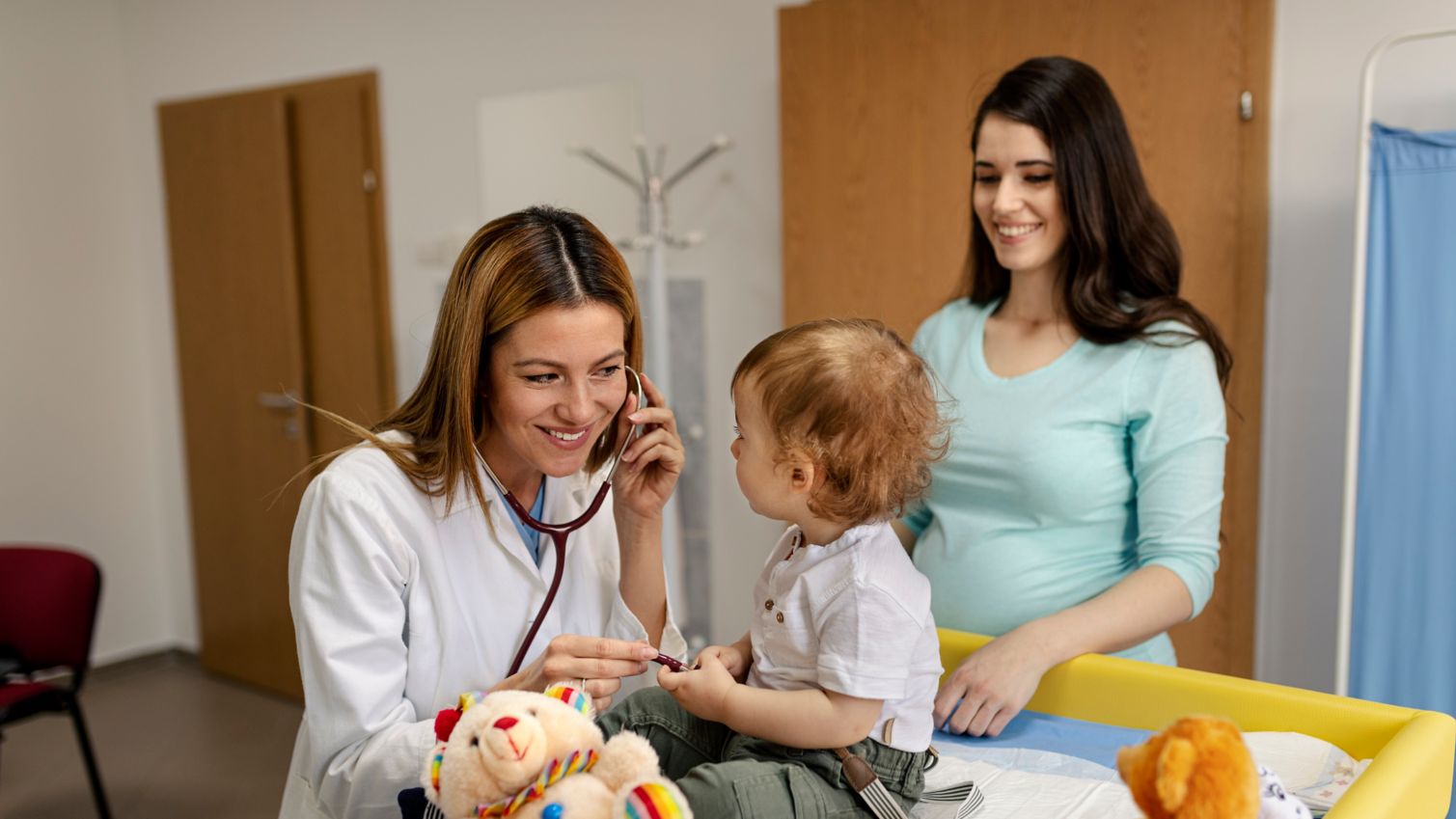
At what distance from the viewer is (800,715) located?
1.08m

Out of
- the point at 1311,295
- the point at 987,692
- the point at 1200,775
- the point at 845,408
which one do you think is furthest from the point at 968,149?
the point at 1200,775

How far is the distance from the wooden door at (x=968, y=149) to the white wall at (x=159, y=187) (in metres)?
0.32

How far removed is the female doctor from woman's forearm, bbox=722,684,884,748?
0.38 ft

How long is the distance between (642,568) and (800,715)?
0.44 meters

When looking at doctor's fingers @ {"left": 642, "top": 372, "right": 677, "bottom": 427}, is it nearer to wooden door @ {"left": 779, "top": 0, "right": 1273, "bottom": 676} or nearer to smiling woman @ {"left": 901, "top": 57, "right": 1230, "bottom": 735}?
smiling woman @ {"left": 901, "top": 57, "right": 1230, "bottom": 735}

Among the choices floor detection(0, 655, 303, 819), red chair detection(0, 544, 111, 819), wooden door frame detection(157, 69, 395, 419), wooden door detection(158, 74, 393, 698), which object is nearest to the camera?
red chair detection(0, 544, 111, 819)

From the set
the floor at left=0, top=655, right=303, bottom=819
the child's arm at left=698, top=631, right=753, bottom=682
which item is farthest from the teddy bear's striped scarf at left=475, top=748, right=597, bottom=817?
the floor at left=0, top=655, right=303, bottom=819

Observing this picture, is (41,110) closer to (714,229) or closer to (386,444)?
(714,229)

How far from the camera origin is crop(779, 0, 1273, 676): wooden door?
2.26 meters

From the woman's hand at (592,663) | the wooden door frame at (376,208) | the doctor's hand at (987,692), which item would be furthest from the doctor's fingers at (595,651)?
the wooden door frame at (376,208)

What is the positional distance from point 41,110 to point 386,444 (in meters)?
3.84

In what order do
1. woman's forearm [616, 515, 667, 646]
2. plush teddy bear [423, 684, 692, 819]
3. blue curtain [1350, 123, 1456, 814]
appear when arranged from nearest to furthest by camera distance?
plush teddy bear [423, 684, 692, 819], woman's forearm [616, 515, 667, 646], blue curtain [1350, 123, 1456, 814]

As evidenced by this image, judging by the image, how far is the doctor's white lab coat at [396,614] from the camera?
4.01ft

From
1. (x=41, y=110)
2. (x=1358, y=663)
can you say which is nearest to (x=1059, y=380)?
(x=1358, y=663)
